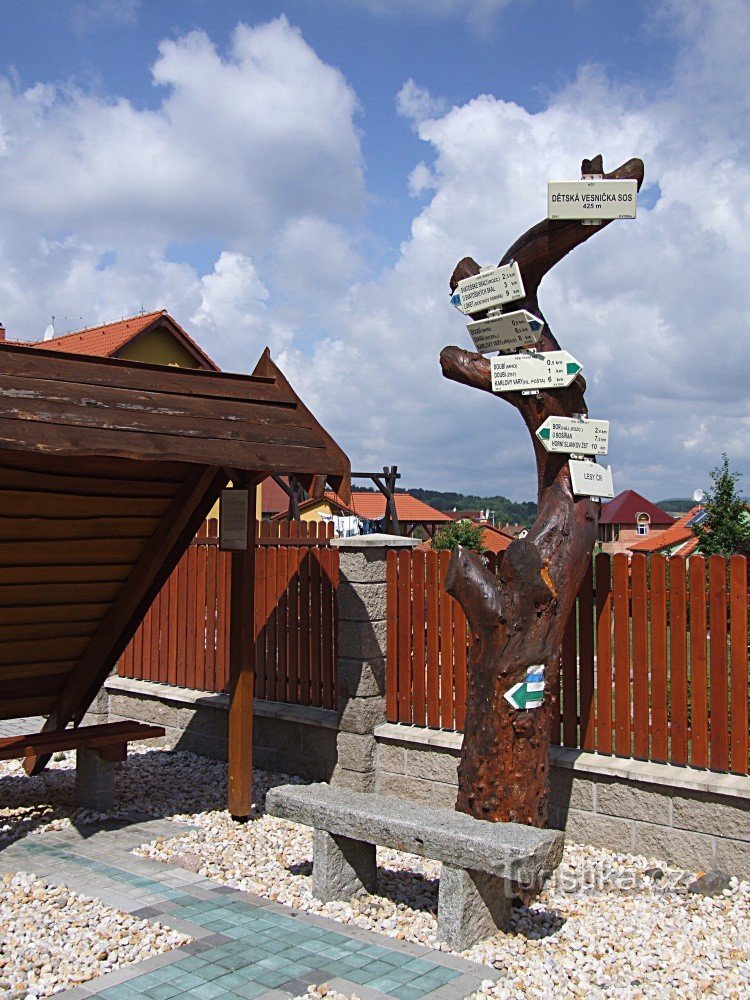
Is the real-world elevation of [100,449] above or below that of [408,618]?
above

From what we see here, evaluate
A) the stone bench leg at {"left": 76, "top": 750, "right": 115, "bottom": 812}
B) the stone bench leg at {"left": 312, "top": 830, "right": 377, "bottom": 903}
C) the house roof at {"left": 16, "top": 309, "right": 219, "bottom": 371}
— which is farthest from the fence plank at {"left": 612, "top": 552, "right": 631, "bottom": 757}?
the house roof at {"left": 16, "top": 309, "right": 219, "bottom": 371}

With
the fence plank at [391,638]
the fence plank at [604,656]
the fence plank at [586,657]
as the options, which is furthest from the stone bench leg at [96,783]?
the fence plank at [604,656]

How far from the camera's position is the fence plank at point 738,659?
5484 millimetres

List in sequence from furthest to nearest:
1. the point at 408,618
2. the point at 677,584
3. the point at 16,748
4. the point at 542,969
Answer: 1. the point at 408,618
2. the point at 16,748
3. the point at 677,584
4. the point at 542,969

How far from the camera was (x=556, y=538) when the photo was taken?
559 cm

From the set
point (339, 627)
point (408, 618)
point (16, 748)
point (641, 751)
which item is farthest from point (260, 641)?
point (641, 751)

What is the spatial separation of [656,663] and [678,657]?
18 cm

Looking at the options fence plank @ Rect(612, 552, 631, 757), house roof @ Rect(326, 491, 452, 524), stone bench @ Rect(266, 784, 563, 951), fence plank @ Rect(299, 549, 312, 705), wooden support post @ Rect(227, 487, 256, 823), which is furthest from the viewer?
house roof @ Rect(326, 491, 452, 524)

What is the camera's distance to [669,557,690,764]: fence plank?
5.76m

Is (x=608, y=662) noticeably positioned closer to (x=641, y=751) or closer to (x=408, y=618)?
(x=641, y=751)

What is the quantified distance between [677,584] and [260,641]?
163 inches

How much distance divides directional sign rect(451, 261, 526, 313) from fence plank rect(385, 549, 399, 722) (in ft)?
7.51

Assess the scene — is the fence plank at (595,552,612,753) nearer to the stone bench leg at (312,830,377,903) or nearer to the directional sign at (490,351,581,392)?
the directional sign at (490,351,581,392)

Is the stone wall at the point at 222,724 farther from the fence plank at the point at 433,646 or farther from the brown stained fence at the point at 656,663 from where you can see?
the brown stained fence at the point at 656,663
